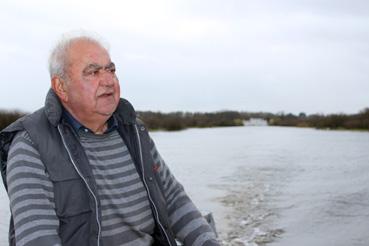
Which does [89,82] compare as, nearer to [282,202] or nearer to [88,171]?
[88,171]

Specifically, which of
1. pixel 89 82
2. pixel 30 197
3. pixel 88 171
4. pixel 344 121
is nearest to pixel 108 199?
pixel 88 171

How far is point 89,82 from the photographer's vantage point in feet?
7.03

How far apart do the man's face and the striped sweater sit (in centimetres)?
14

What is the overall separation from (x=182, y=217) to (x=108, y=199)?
39 centimetres

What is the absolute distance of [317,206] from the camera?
8234mm

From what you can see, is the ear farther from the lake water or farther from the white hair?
the lake water

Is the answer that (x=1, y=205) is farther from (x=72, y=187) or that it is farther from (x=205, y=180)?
(x=72, y=187)

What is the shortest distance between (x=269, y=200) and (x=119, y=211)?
7.20 meters

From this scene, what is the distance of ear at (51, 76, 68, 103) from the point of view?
7.11 feet

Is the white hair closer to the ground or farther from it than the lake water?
farther from it

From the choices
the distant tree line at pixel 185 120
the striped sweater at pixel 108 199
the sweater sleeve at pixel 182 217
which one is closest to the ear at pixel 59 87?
the striped sweater at pixel 108 199

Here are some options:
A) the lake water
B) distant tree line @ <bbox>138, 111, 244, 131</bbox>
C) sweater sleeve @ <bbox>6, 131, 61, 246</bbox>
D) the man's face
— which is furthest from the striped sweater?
distant tree line @ <bbox>138, 111, 244, 131</bbox>

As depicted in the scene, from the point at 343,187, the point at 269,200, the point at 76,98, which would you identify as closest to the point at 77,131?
the point at 76,98

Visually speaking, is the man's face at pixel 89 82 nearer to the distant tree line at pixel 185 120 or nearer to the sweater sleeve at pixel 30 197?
the sweater sleeve at pixel 30 197
